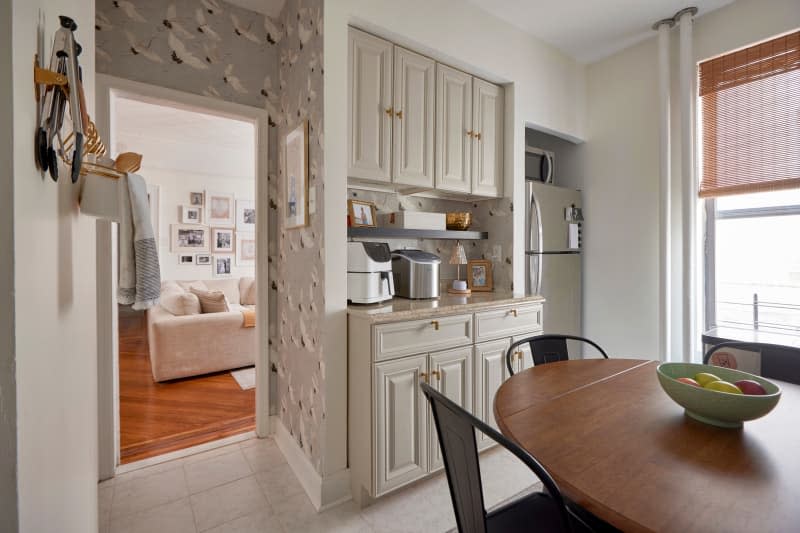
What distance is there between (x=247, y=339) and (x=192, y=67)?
8.50 feet

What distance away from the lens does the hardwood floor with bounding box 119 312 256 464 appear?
8.13 ft

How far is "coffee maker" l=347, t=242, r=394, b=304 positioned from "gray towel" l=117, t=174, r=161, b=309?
1.06 metres

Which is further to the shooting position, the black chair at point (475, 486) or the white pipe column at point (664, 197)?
the white pipe column at point (664, 197)

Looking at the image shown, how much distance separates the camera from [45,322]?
2.25 feet

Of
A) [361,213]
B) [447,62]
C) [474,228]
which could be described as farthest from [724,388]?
[447,62]

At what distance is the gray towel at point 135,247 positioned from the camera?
3.49ft

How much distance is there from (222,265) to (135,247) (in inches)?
220

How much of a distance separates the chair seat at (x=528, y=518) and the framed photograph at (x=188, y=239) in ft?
20.0

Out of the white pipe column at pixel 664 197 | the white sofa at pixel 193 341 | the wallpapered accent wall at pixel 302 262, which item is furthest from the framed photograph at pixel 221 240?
the white pipe column at pixel 664 197

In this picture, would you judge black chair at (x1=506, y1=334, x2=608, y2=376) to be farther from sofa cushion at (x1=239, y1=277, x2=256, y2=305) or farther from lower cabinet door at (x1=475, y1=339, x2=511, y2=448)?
sofa cushion at (x1=239, y1=277, x2=256, y2=305)

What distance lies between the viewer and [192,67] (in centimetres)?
225

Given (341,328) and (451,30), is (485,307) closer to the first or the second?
(341,328)

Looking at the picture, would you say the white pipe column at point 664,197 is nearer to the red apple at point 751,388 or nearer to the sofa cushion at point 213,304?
the red apple at point 751,388

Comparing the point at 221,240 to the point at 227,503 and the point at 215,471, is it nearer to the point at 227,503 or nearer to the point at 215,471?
the point at 215,471
